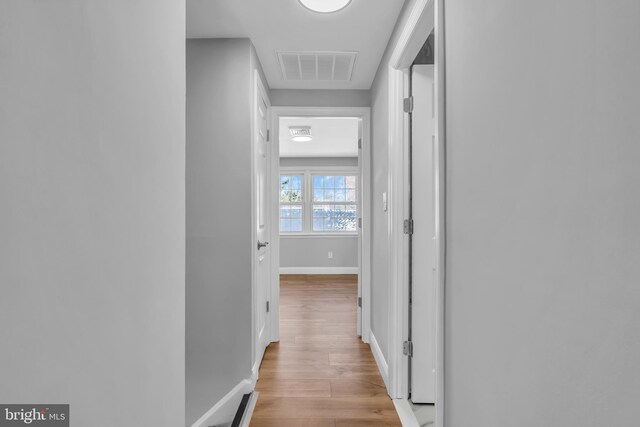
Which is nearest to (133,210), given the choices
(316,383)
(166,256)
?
(166,256)

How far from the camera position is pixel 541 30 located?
30.2 inches

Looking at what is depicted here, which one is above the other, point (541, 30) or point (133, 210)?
point (541, 30)

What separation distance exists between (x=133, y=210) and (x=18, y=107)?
35 cm

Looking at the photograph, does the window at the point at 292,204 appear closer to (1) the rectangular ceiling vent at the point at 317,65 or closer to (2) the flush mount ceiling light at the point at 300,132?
(2) the flush mount ceiling light at the point at 300,132

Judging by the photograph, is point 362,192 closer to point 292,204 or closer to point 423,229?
point 423,229

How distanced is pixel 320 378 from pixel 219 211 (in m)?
1.36

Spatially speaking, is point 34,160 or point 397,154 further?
point 397,154

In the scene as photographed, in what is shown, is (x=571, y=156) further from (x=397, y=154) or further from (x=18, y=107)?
(x=397, y=154)

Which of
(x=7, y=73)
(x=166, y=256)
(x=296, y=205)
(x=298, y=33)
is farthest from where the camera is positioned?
(x=296, y=205)

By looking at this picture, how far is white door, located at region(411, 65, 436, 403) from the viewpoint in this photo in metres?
2.22

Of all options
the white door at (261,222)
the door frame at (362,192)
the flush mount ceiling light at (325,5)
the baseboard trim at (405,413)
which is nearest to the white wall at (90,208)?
the flush mount ceiling light at (325,5)

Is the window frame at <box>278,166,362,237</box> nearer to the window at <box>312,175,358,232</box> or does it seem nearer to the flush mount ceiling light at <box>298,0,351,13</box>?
the window at <box>312,175,358,232</box>

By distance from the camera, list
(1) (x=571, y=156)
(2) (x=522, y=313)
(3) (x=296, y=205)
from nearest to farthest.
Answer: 1. (1) (x=571, y=156)
2. (2) (x=522, y=313)
3. (3) (x=296, y=205)

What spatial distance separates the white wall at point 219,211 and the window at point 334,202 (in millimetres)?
5022
